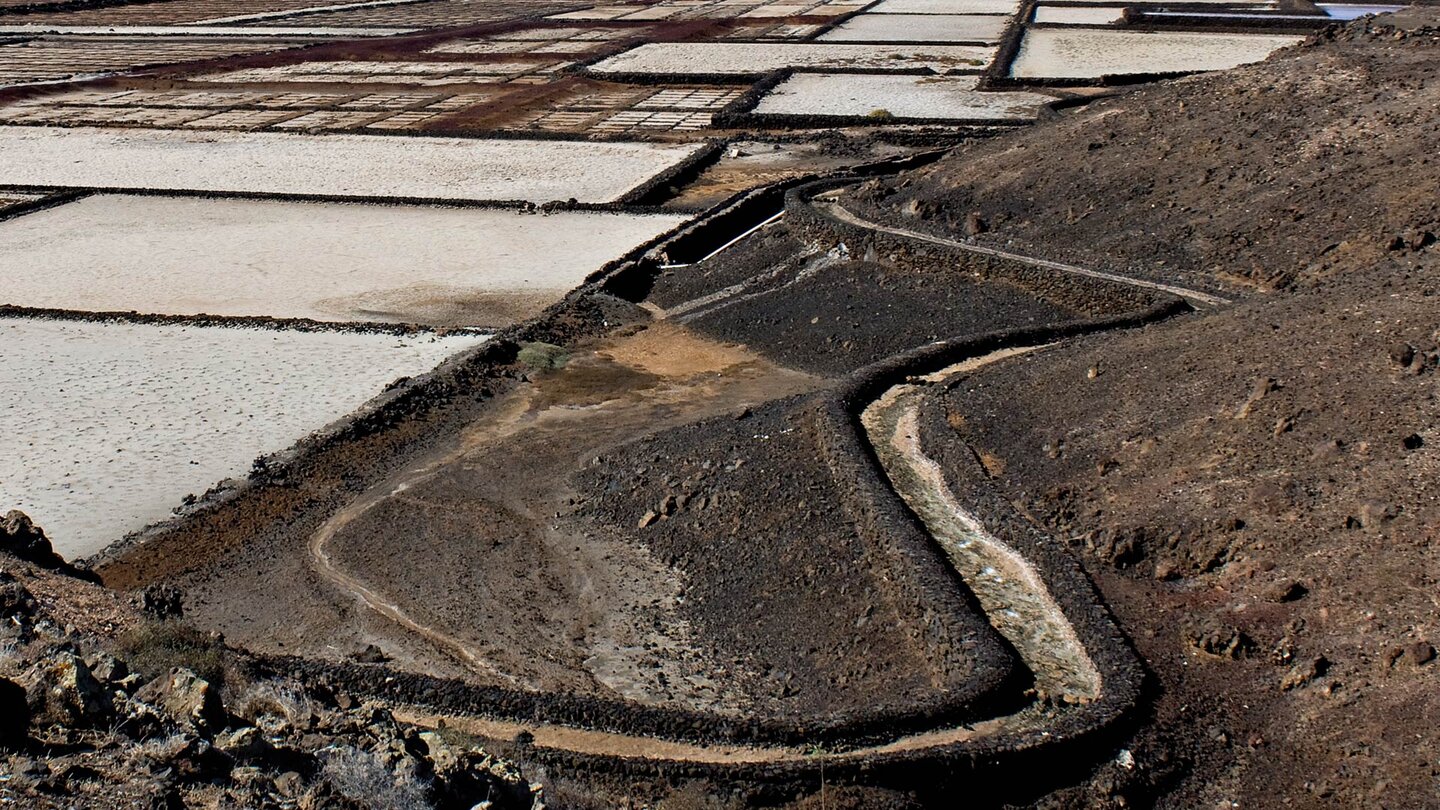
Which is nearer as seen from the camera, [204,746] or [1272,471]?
[204,746]

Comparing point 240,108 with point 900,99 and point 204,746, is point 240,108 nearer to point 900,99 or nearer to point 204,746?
point 900,99

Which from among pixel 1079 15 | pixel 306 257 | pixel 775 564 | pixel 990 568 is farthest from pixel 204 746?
pixel 1079 15

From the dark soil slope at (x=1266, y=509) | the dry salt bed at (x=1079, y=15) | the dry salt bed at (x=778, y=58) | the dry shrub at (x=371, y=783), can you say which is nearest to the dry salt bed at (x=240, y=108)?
the dry salt bed at (x=778, y=58)

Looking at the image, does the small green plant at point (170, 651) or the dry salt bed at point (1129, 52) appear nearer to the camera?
the small green plant at point (170, 651)

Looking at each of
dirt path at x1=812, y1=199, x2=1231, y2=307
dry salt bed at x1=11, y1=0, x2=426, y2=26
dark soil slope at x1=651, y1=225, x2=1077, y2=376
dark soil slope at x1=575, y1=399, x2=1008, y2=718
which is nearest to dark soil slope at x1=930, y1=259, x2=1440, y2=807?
dark soil slope at x1=575, y1=399, x2=1008, y2=718

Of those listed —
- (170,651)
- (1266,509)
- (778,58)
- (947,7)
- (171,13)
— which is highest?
(171,13)

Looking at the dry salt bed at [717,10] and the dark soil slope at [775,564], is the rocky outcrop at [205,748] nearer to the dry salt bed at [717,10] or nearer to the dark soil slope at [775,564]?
the dark soil slope at [775,564]
